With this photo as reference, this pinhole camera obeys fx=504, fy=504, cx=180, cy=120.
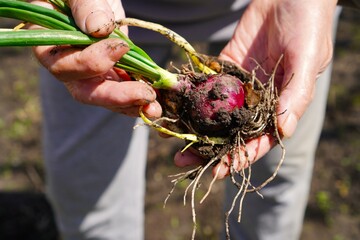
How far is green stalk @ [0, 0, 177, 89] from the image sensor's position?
4.12 feet

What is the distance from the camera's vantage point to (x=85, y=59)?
1.25m

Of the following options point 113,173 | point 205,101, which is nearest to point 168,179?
point 113,173

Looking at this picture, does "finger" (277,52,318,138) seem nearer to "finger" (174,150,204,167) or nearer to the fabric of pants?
"finger" (174,150,204,167)

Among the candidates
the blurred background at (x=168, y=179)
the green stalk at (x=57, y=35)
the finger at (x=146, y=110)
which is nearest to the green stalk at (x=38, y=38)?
the green stalk at (x=57, y=35)

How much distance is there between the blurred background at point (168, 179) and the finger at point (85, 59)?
1412 mm

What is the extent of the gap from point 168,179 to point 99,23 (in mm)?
1596

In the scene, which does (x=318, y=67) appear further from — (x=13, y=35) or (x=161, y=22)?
(x=13, y=35)

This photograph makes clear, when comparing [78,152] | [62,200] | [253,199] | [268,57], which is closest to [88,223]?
[62,200]

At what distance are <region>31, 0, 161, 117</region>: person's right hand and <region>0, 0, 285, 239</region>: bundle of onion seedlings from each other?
55mm

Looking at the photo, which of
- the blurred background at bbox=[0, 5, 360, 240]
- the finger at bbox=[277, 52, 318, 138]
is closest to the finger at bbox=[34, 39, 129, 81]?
the finger at bbox=[277, 52, 318, 138]

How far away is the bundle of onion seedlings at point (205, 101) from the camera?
1.42 meters

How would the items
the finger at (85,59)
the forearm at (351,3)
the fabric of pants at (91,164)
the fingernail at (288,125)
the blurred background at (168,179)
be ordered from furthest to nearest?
1. the blurred background at (168,179)
2. the fabric of pants at (91,164)
3. the forearm at (351,3)
4. the fingernail at (288,125)
5. the finger at (85,59)

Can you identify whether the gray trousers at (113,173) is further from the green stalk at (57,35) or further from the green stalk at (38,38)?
the green stalk at (38,38)

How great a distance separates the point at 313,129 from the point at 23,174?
5.22 feet
